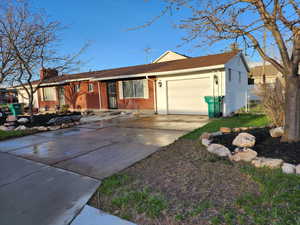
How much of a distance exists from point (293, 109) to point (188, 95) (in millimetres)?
6716

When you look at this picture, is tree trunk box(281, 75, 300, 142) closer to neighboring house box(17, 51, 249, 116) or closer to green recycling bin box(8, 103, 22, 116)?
neighboring house box(17, 51, 249, 116)

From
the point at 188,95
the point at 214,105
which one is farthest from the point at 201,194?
the point at 188,95

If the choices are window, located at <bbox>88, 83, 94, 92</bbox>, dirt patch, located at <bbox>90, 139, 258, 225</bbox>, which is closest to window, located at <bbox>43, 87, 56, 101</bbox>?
window, located at <bbox>88, 83, 94, 92</bbox>

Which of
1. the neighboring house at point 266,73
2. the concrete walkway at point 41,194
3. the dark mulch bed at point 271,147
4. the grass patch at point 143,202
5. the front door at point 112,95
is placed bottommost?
the concrete walkway at point 41,194

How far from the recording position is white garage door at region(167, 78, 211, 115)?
383 inches

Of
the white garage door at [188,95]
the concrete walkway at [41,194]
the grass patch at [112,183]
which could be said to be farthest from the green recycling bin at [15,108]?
the grass patch at [112,183]

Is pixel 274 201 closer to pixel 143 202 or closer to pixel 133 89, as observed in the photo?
pixel 143 202

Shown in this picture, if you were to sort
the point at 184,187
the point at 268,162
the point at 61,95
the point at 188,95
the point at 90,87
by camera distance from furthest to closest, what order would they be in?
the point at 61,95, the point at 90,87, the point at 188,95, the point at 268,162, the point at 184,187

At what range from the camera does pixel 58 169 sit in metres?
3.55

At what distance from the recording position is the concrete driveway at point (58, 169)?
7.50 feet

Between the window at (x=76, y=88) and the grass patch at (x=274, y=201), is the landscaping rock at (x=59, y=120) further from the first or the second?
the grass patch at (x=274, y=201)

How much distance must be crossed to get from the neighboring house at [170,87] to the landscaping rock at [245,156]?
242 inches

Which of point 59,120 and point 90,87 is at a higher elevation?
point 90,87

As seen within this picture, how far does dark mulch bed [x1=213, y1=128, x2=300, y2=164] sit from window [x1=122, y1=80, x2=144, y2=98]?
26.6ft
